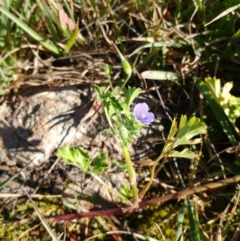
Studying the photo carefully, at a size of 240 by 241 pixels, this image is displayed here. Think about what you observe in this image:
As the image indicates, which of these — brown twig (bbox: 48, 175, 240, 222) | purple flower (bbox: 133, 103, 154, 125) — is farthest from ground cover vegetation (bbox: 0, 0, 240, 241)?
purple flower (bbox: 133, 103, 154, 125)

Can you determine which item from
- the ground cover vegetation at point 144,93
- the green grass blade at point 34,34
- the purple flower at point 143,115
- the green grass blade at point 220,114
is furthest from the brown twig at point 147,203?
the green grass blade at point 34,34

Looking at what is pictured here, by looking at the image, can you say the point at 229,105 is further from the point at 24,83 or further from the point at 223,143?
the point at 24,83

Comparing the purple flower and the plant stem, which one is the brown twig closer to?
the plant stem

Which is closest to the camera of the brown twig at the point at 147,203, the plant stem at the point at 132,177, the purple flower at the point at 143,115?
the purple flower at the point at 143,115

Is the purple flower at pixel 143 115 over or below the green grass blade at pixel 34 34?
below

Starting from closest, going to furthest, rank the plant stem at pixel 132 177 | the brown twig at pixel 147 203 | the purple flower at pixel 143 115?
the purple flower at pixel 143 115, the plant stem at pixel 132 177, the brown twig at pixel 147 203

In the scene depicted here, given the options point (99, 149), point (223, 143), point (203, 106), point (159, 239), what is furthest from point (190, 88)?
point (159, 239)

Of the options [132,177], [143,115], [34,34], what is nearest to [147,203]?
[132,177]

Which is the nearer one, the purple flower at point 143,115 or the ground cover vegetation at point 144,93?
the purple flower at point 143,115

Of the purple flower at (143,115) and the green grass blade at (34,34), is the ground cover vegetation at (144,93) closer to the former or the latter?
the green grass blade at (34,34)
